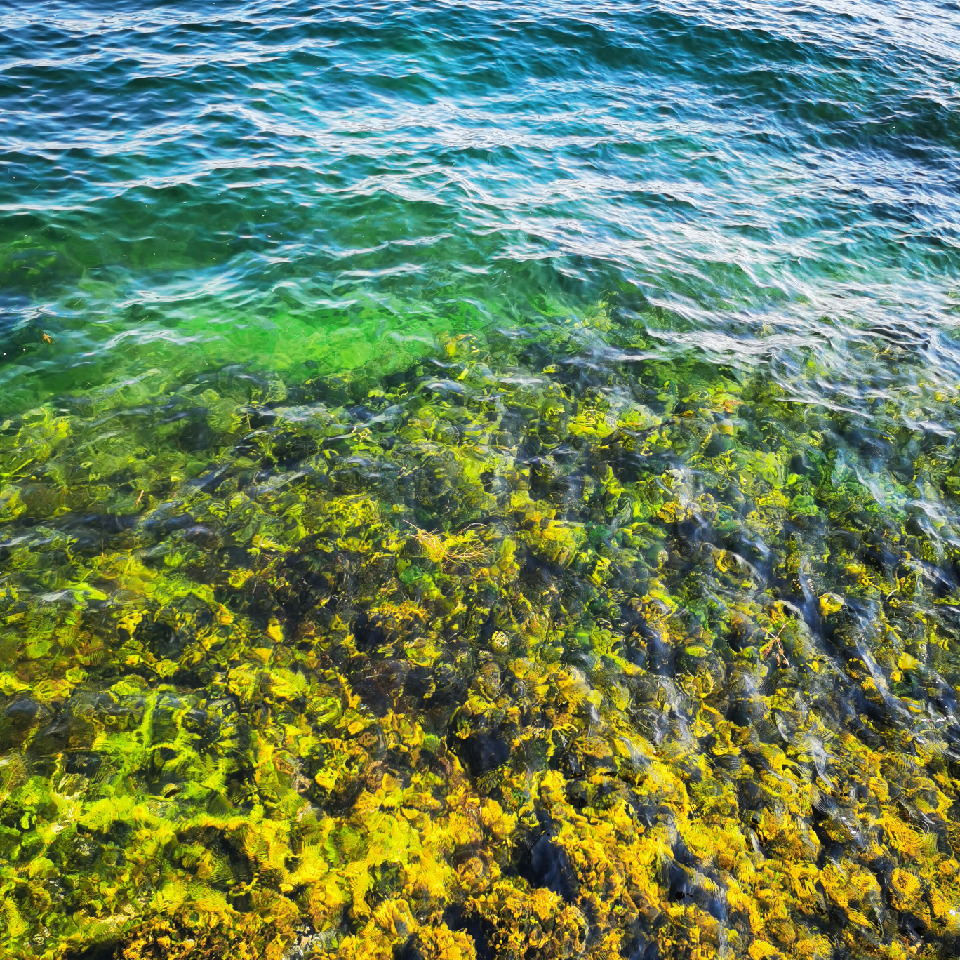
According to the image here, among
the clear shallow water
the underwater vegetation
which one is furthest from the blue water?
the underwater vegetation

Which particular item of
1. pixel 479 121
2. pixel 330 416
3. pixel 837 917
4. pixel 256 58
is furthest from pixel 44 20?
pixel 837 917

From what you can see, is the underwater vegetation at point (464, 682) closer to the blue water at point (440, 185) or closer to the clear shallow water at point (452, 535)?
the clear shallow water at point (452, 535)

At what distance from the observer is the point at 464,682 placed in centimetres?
486

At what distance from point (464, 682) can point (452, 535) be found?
1535 millimetres

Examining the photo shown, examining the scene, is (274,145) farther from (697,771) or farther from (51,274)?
(697,771)

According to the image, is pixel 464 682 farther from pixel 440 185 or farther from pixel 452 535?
pixel 440 185

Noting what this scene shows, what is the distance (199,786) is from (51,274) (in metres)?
7.53

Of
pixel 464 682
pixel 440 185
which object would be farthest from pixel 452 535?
pixel 440 185

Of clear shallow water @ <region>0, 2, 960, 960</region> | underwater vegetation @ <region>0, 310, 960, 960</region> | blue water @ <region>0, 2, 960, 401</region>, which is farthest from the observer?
blue water @ <region>0, 2, 960, 401</region>

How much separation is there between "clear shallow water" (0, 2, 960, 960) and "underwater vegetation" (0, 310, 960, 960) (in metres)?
0.03

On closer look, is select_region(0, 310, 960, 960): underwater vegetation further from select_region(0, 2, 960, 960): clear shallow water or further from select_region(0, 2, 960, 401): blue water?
select_region(0, 2, 960, 401): blue water

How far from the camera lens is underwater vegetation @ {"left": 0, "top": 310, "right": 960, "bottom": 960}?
12.5 ft

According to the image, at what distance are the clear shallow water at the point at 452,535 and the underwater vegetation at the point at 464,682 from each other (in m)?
0.03

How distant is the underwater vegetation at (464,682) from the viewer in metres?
3.81
